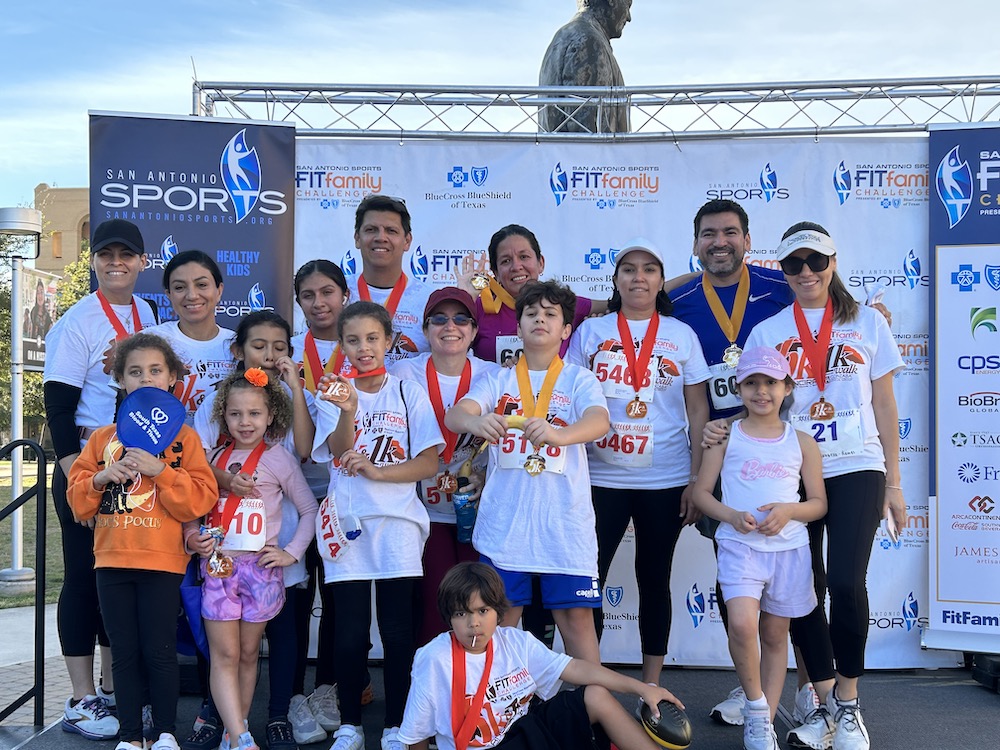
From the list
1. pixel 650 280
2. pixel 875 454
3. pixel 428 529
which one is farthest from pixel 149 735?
pixel 875 454

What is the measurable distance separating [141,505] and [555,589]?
4.96 feet

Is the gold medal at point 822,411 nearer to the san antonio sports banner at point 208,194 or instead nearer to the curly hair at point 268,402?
the curly hair at point 268,402

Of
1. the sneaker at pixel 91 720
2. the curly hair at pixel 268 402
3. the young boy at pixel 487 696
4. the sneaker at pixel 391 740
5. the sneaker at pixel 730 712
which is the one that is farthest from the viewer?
the sneaker at pixel 730 712

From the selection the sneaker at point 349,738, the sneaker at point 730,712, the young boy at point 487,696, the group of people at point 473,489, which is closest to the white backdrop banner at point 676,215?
the sneaker at point 730,712

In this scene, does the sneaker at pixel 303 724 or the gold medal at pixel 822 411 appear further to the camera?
the sneaker at pixel 303 724

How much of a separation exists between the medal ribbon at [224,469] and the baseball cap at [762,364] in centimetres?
185

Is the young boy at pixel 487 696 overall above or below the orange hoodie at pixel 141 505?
below

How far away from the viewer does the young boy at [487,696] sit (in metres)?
2.99

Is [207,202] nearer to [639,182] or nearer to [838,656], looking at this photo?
[639,182]

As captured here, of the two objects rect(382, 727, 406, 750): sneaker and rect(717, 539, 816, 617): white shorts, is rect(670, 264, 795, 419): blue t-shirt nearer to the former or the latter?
rect(717, 539, 816, 617): white shorts

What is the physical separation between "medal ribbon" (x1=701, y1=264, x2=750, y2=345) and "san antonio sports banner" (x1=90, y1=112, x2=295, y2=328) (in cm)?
234

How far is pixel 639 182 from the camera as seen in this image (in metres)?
5.09

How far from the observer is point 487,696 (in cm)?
302

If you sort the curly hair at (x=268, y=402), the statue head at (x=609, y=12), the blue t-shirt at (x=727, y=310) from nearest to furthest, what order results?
the curly hair at (x=268, y=402) < the blue t-shirt at (x=727, y=310) < the statue head at (x=609, y=12)
